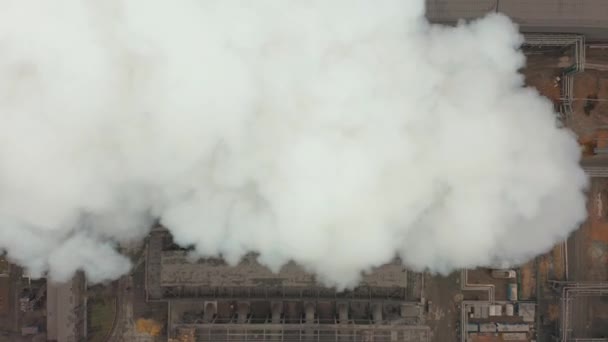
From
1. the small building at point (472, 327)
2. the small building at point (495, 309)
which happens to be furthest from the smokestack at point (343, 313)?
the small building at point (495, 309)

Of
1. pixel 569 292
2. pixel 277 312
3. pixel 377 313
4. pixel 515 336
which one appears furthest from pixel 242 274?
pixel 569 292

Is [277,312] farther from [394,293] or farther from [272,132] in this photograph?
[272,132]

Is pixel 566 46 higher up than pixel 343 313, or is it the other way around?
pixel 566 46

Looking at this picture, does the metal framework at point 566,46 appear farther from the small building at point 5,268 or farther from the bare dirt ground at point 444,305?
the small building at point 5,268

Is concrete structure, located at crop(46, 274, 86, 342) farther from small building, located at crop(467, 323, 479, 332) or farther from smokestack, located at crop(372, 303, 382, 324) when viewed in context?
small building, located at crop(467, 323, 479, 332)

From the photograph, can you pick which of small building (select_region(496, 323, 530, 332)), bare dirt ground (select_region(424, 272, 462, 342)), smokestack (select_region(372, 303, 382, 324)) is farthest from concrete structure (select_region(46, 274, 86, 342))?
small building (select_region(496, 323, 530, 332))

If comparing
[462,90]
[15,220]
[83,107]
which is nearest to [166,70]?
[83,107]

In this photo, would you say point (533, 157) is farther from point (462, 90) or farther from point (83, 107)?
point (83, 107)
